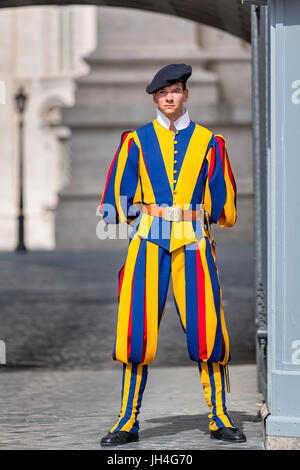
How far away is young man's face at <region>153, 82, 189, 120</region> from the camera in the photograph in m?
5.33

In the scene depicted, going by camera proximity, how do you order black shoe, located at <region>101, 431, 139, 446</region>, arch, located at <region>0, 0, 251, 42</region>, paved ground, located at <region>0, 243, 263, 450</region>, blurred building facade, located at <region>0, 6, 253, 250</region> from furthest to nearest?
blurred building facade, located at <region>0, 6, 253, 250</region> → arch, located at <region>0, 0, 251, 42</region> → paved ground, located at <region>0, 243, 263, 450</region> → black shoe, located at <region>101, 431, 139, 446</region>

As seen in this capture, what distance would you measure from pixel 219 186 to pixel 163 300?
60 centimetres

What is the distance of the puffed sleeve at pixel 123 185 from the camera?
5355mm

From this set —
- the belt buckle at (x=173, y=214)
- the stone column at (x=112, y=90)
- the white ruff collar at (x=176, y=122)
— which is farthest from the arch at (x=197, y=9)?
the stone column at (x=112, y=90)

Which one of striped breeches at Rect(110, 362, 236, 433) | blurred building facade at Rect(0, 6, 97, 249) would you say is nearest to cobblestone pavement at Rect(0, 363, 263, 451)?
striped breeches at Rect(110, 362, 236, 433)

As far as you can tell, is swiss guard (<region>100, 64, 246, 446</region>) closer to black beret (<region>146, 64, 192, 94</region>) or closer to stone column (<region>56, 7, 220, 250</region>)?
black beret (<region>146, 64, 192, 94</region>)

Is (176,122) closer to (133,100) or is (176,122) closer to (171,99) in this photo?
(171,99)

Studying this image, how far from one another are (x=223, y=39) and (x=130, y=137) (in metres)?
20.7

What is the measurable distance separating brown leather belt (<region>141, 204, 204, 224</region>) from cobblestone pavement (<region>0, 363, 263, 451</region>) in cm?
106

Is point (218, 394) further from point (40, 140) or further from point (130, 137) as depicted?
point (40, 140)

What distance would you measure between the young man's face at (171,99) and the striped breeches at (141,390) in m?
1.20

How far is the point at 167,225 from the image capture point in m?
5.34

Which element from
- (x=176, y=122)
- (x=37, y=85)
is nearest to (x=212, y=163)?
(x=176, y=122)

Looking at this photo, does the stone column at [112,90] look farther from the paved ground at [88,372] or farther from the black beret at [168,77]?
the black beret at [168,77]
